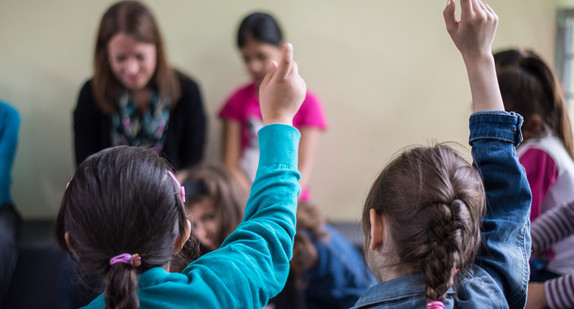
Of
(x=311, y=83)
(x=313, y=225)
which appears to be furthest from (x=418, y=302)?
(x=311, y=83)

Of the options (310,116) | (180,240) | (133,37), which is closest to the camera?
(180,240)

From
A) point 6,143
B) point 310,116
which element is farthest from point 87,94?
point 310,116

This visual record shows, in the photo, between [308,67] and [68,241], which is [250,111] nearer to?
[308,67]

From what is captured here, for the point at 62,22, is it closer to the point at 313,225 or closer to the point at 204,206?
the point at 204,206

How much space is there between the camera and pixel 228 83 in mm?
2150

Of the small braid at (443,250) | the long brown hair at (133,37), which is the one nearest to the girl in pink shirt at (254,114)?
the long brown hair at (133,37)

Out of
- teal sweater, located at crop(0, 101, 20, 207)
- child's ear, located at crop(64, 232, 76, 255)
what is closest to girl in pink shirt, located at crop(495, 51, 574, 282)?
child's ear, located at crop(64, 232, 76, 255)

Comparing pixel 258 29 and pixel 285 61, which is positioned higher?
pixel 258 29

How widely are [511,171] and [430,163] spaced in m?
0.12

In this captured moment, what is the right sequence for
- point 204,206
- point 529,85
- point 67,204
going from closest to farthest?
point 67,204 → point 529,85 → point 204,206

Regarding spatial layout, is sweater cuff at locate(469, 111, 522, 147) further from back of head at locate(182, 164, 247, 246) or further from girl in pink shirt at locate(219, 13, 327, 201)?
girl in pink shirt at locate(219, 13, 327, 201)

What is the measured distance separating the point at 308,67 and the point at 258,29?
0.93 ft

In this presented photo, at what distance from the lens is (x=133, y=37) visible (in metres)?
1.77

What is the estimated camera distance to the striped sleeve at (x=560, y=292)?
1030 mm
